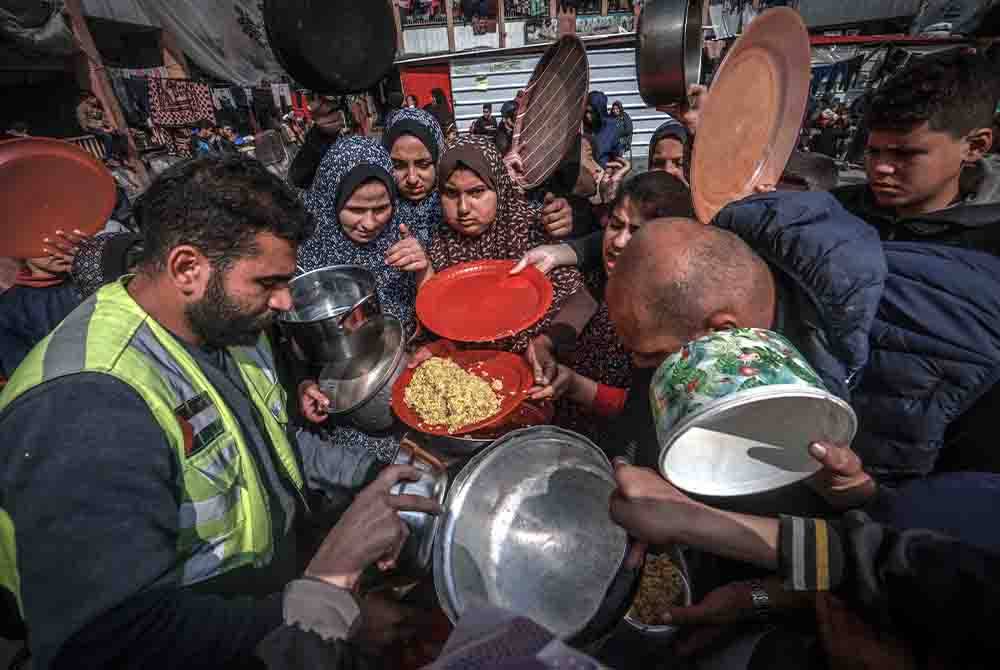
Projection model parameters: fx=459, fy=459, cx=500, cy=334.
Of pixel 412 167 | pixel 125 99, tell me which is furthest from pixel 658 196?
pixel 125 99

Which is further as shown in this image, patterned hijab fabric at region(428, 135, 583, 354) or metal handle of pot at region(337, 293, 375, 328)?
patterned hijab fabric at region(428, 135, 583, 354)

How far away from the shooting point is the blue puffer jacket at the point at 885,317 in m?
1.18

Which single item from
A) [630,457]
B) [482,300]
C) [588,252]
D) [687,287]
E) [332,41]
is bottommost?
[630,457]

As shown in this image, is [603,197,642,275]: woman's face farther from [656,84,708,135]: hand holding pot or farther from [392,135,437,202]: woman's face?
[392,135,437,202]: woman's face

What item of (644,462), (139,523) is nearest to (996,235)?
(644,462)

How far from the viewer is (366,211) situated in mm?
3031

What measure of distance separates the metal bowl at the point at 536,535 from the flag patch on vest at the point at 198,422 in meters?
0.78

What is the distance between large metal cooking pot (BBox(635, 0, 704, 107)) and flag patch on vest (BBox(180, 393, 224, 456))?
9.00 ft

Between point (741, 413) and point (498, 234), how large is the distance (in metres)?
2.16

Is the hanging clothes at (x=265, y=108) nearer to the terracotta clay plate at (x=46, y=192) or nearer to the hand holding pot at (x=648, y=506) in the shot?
the terracotta clay plate at (x=46, y=192)

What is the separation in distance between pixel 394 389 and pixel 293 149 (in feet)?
47.8

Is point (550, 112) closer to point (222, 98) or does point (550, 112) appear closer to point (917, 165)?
point (917, 165)

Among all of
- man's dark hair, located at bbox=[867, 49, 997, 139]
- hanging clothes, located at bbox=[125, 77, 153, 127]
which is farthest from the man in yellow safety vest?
hanging clothes, located at bbox=[125, 77, 153, 127]

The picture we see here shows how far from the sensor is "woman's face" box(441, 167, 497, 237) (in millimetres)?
2796
